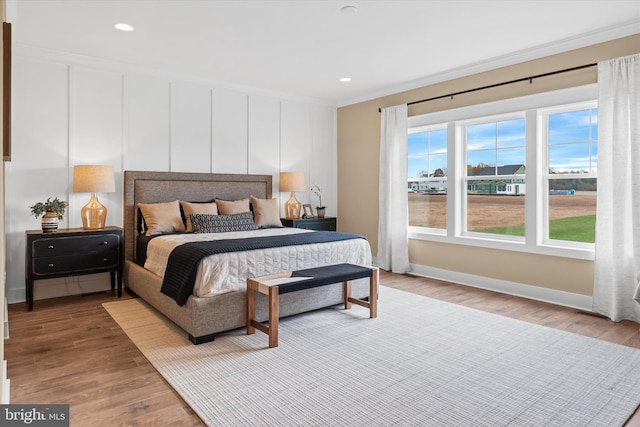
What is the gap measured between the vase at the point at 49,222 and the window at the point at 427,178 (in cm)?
425

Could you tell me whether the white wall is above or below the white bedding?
above

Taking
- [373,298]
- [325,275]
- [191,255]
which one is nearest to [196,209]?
[191,255]

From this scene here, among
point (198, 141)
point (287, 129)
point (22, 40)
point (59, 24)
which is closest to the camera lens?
point (59, 24)

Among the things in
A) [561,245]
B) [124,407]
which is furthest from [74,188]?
[561,245]

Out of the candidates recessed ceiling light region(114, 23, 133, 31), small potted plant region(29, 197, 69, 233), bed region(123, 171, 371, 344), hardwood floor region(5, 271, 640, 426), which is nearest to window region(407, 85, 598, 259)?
hardwood floor region(5, 271, 640, 426)

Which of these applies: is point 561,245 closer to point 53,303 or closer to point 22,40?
point 53,303

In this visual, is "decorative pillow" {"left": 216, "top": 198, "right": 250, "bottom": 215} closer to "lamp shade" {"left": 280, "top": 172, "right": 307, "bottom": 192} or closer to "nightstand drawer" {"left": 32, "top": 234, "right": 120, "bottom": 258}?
"lamp shade" {"left": 280, "top": 172, "right": 307, "bottom": 192}

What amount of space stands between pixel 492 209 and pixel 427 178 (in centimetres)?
100

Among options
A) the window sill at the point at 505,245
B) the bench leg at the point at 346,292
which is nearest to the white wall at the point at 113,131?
the window sill at the point at 505,245

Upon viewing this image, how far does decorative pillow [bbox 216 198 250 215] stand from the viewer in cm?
500

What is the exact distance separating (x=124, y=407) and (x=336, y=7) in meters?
3.07

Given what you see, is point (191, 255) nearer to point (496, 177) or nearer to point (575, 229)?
point (496, 177)

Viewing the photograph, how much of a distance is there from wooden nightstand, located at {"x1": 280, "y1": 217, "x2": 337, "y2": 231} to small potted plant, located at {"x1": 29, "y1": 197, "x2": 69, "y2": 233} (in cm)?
267

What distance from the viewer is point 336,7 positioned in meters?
3.21
